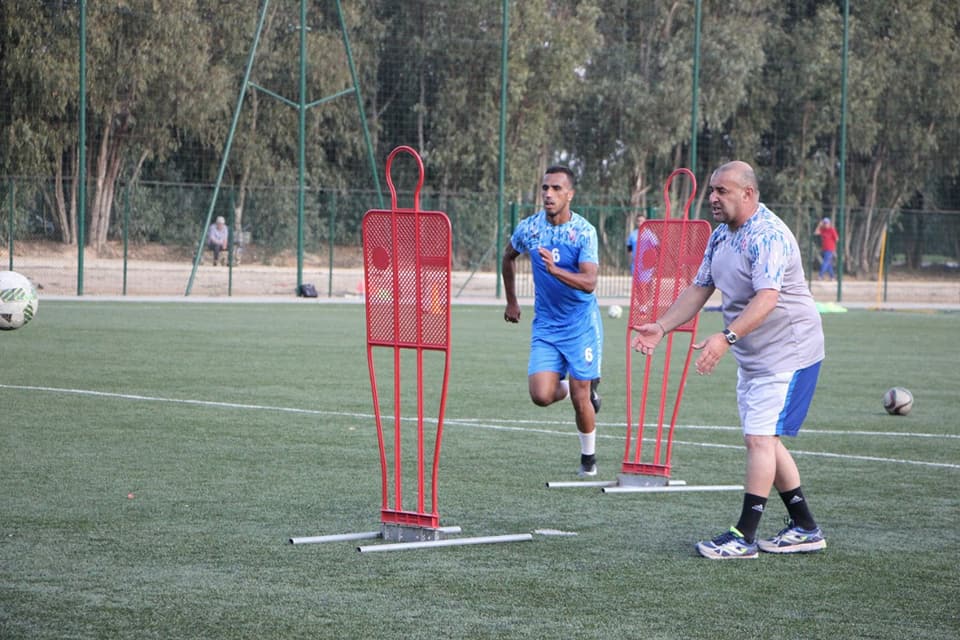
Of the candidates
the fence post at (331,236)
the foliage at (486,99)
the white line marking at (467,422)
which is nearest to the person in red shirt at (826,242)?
the foliage at (486,99)

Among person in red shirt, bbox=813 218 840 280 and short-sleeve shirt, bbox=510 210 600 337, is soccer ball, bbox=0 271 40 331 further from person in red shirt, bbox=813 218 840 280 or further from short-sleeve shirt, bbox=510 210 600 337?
person in red shirt, bbox=813 218 840 280

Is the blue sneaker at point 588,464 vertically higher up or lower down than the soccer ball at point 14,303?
lower down

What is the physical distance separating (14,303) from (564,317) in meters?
4.89

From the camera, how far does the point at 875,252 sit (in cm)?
4841

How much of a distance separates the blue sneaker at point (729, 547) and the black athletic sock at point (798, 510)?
300mm

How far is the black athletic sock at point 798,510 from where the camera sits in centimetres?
704

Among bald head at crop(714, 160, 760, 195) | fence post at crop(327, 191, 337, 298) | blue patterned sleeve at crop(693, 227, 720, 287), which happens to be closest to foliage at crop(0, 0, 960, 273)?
fence post at crop(327, 191, 337, 298)

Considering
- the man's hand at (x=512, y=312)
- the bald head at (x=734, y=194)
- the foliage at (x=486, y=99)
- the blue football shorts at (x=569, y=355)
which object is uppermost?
the foliage at (x=486, y=99)

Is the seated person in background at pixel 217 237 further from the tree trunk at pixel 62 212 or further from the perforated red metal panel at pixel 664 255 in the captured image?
the perforated red metal panel at pixel 664 255

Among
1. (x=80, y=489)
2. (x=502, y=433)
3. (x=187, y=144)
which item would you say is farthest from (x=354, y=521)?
(x=187, y=144)

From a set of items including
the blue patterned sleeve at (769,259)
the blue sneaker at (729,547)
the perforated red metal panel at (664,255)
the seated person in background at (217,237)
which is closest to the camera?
the blue patterned sleeve at (769,259)

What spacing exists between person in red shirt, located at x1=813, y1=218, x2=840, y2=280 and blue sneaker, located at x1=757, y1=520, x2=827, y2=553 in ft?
111

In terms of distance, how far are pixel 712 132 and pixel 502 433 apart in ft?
131

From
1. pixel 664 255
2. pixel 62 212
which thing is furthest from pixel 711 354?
pixel 62 212
